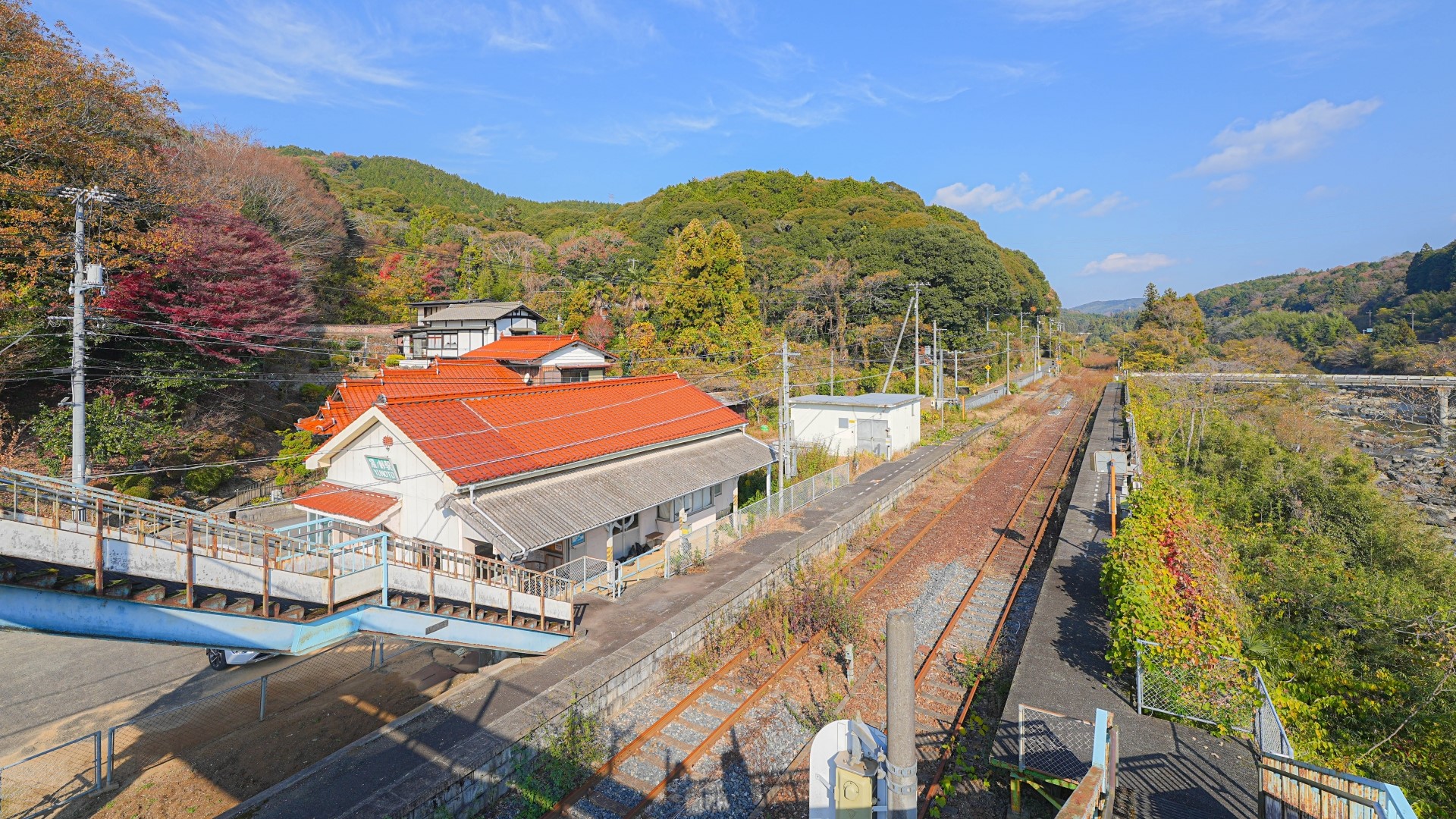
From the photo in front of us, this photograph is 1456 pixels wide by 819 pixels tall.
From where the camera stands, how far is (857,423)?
24.3m

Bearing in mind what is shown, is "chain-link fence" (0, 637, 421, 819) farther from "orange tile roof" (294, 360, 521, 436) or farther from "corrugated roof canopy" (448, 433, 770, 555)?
"orange tile roof" (294, 360, 521, 436)

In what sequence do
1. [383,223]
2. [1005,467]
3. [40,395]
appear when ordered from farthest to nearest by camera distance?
[383,223]
[1005,467]
[40,395]

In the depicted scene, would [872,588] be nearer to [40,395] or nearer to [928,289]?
[40,395]

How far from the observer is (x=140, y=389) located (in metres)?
16.5

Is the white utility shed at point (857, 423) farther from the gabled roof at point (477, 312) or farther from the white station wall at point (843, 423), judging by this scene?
the gabled roof at point (477, 312)

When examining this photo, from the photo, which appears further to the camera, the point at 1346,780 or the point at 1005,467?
the point at 1005,467

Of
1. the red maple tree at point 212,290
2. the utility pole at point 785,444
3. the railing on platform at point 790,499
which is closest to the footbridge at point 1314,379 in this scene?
the railing on platform at point 790,499

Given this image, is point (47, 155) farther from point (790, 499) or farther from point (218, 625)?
point (790, 499)

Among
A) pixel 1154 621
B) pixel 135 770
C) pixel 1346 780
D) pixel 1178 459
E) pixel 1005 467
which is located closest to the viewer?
pixel 1346 780

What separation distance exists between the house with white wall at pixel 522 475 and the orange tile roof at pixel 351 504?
0.03 meters

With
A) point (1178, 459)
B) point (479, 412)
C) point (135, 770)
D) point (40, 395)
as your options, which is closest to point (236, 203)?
point (40, 395)

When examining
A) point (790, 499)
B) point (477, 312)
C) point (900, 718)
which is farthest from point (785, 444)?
point (477, 312)

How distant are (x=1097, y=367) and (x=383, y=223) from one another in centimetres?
7270

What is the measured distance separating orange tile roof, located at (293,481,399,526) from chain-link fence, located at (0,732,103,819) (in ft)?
13.4
